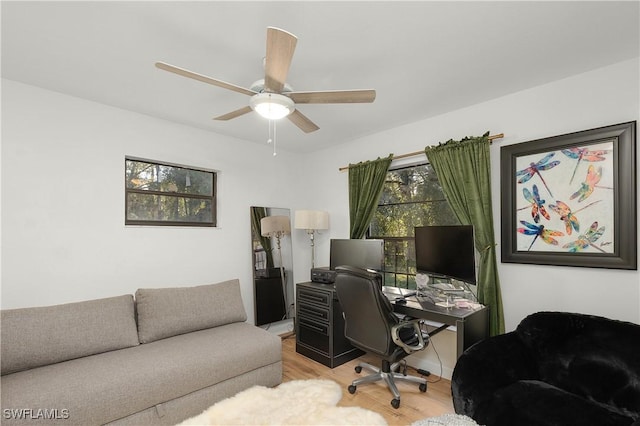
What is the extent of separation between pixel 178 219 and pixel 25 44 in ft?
6.10

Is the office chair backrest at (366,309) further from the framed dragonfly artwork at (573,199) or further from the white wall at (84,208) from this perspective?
the white wall at (84,208)

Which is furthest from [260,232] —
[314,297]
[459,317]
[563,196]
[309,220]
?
[563,196]

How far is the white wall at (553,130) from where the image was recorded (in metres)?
2.12

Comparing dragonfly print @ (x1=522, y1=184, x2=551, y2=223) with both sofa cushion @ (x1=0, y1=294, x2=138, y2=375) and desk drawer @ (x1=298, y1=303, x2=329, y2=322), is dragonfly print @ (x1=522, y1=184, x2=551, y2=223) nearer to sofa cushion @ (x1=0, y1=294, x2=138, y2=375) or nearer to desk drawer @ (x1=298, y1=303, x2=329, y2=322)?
desk drawer @ (x1=298, y1=303, x2=329, y2=322)

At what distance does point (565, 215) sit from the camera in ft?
7.63

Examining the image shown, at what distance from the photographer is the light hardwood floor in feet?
7.46

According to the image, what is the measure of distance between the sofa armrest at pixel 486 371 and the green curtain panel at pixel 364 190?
6.19 feet

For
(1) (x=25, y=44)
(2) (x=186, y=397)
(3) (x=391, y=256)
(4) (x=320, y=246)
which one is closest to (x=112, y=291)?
(2) (x=186, y=397)

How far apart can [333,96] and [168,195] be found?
90.9 inches

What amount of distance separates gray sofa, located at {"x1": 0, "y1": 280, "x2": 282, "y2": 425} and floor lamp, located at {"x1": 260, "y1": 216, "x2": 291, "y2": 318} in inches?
44.7

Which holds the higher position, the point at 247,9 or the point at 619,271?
the point at 247,9

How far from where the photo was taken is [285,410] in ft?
7.38

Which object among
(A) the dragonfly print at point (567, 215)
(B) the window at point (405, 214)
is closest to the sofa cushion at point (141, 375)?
(B) the window at point (405, 214)

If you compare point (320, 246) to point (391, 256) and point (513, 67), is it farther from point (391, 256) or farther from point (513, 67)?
point (513, 67)
